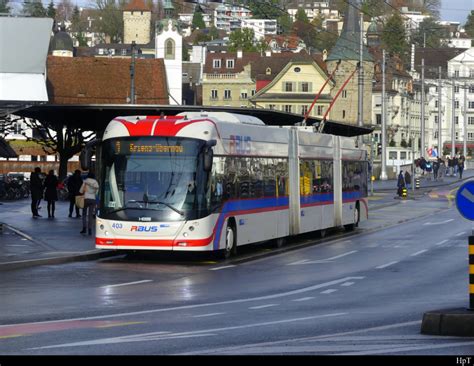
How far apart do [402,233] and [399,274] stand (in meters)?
15.1

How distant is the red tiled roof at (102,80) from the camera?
371ft

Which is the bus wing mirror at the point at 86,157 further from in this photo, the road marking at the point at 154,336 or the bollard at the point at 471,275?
the bollard at the point at 471,275

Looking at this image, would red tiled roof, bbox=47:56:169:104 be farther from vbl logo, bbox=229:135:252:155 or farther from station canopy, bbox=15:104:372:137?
vbl logo, bbox=229:135:252:155

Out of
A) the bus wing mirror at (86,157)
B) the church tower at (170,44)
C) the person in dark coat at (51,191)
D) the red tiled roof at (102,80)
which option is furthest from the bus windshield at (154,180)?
the church tower at (170,44)

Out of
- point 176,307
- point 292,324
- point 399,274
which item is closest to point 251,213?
point 399,274

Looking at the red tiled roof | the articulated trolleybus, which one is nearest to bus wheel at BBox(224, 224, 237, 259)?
the articulated trolleybus

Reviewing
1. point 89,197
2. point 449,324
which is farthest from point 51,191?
point 449,324

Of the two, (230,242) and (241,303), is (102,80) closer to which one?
(230,242)

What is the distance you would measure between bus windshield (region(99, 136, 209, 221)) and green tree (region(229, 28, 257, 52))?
6509 inches

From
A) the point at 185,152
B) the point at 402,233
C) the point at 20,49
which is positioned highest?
the point at 20,49

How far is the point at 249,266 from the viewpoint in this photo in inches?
1018

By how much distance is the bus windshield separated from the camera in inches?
1013

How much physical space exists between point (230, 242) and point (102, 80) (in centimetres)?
8879
